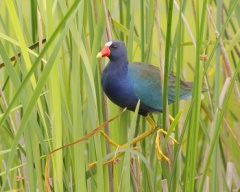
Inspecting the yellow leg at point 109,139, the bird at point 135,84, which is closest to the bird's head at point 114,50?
the bird at point 135,84

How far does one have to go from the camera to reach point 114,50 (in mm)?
1630

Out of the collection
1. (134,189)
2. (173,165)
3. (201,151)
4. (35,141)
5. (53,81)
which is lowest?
(201,151)

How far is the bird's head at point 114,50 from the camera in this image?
1.46 meters

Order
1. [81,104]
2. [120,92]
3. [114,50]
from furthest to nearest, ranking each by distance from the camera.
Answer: [120,92] < [114,50] < [81,104]

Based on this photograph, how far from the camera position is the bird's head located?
1.46 metres

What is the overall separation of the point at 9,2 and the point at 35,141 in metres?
0.28

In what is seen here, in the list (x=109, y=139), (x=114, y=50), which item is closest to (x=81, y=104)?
(x=109, y=139)

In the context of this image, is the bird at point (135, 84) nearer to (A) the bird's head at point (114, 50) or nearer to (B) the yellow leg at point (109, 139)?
(A) the bird's head at point (114, 50)

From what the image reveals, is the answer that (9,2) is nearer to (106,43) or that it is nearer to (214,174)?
(106,43)

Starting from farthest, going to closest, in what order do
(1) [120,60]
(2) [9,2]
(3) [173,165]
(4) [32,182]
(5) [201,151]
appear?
(5) [201,151] < (1) [120,60] < (3) [173,165] < (4) [32,182] < (2) [9,2]

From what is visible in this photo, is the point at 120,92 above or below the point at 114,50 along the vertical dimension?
below

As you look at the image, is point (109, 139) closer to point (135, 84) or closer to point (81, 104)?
point (81, 104)

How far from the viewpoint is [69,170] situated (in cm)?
145

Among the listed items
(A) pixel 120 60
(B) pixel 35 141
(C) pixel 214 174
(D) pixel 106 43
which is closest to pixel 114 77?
(A) pixel 120 60
